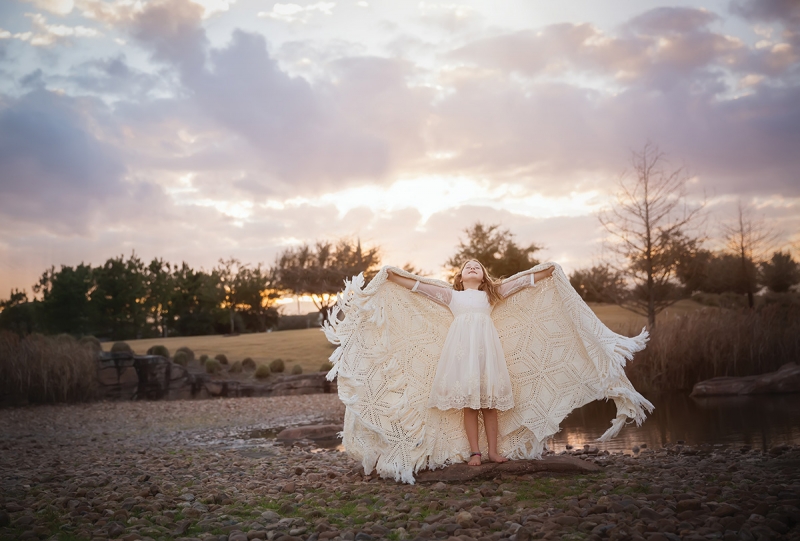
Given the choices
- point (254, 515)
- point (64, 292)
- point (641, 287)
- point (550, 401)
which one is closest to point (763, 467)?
point (550, 401)

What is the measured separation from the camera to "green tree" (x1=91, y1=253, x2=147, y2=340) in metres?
36.2

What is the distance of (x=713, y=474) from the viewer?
15.4 ft

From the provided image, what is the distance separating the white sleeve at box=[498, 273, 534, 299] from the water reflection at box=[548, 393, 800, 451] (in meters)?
2.46

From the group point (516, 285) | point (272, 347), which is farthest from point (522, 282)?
point (272, 347)

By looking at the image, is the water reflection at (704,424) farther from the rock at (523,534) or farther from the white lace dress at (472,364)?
the rock at (523,534)

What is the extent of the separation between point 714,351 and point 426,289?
9.53 m

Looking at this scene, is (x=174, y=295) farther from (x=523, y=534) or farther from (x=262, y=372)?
(x=523, y=534)

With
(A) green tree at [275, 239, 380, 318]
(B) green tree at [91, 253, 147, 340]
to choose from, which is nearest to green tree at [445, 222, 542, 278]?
(A) green tree at [275, 239, 380, 318]

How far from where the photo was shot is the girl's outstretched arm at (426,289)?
19.0 feet

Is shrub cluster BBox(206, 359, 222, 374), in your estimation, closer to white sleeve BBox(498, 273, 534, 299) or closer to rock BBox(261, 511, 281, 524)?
white sleeve BBox(498, 273, 534, 299)

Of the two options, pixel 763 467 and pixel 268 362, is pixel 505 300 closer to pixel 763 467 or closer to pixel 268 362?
pixel 763 467

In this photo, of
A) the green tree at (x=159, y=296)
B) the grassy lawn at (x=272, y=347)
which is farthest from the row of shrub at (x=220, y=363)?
the green tree at (x=159, y=296)

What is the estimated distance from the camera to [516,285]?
229 inches

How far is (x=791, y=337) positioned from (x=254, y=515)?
12.5 m
